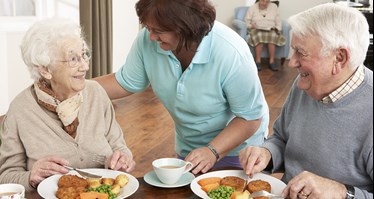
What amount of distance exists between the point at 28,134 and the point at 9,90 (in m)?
3.32

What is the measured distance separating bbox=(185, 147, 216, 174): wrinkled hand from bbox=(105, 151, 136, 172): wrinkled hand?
0.65ft

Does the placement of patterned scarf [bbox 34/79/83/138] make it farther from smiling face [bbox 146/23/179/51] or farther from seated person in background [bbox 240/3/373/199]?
seated person in background [bbox 240/3/373/199]

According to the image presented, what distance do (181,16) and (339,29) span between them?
0.55 metres

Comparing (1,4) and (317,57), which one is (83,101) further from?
(1,4)

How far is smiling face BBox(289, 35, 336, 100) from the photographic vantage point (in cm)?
148

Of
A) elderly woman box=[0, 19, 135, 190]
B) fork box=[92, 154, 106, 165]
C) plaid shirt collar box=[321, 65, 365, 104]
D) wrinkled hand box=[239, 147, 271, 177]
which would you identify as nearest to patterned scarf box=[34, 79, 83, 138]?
elderly woman box=[0, 19, 135, 190]

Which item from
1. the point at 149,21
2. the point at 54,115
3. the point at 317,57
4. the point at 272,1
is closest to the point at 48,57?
the point at 54,115

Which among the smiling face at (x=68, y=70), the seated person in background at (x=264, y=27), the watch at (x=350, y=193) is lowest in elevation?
the seated person in background at (x=264, y=27)

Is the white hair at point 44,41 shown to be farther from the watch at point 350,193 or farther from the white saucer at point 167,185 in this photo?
the watch at point 350,193

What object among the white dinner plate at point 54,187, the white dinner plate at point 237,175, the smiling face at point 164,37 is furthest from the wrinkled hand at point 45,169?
the smiling face at point 164,37

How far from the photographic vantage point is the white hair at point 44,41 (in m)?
1.76

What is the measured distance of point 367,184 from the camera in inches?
59.8

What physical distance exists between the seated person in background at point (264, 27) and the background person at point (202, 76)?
6475mm

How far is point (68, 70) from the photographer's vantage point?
180 centimetres
